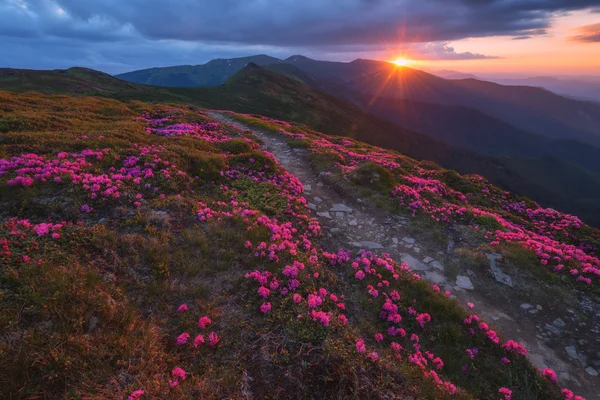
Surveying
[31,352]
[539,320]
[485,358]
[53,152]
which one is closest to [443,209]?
[539,320]

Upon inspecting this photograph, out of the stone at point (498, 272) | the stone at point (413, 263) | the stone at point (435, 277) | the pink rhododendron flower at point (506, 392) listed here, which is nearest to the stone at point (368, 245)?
Answer: the stone at point (413, 263)

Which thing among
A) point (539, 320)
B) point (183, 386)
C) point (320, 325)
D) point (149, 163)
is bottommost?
point (539, 320)

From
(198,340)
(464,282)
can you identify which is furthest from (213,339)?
(464,282)

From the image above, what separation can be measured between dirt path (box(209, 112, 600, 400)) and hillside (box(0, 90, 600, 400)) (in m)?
0.24

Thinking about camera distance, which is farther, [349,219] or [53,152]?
[349,219]

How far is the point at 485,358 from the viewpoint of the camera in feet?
28.3

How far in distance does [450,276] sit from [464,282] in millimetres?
547

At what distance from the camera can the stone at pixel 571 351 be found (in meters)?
9.16

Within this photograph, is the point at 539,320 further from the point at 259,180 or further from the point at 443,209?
the point at 259,180

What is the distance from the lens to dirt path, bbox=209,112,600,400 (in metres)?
8.92

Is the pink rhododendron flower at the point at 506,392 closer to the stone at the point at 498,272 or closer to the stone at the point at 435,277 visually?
the stone at the point at 435,277

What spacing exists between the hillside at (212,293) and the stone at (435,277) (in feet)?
1.82

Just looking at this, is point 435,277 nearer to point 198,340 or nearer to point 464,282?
point 464,282

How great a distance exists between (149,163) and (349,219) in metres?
10.7
